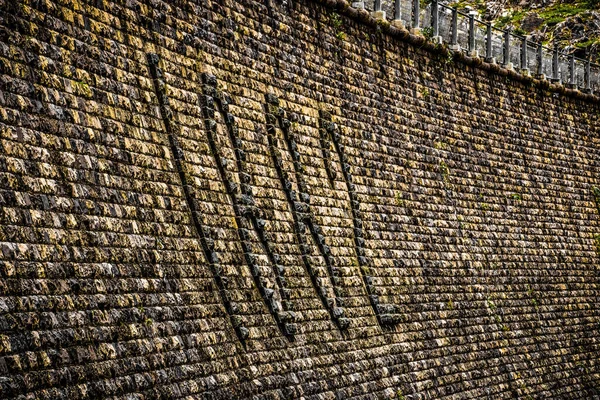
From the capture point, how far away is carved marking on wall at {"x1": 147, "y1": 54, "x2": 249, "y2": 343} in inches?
591

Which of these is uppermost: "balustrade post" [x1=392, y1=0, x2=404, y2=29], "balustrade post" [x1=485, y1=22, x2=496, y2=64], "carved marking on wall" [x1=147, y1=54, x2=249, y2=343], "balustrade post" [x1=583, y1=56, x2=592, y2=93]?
"balustrade post" [x1=583, y1=56, x2=592, y2=93]

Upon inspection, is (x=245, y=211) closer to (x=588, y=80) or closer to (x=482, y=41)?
(x=482, y=41)

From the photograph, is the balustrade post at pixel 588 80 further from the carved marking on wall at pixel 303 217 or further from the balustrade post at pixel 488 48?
the carved marking on wall at pixel 303 217

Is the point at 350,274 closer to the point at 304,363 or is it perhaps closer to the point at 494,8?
the point at 304,363

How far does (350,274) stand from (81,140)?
23.6ft

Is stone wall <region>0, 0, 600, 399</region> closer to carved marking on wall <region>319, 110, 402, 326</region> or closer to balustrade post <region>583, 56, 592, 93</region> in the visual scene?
carved marking on wall <region>319, 110, 402, 326</region>

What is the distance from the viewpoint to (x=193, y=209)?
15.0 meters

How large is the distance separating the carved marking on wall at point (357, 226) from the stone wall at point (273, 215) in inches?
1.6

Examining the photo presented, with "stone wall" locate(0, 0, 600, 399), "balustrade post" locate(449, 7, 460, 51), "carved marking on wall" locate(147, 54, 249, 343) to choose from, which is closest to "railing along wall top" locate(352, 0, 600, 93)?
"balustrade post" locate(449, 7, 460, 51)

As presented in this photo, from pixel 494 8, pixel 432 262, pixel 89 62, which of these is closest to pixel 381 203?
pixel 432 262

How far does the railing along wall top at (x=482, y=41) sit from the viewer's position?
2379 cm

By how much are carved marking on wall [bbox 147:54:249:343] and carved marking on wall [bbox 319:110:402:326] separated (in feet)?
15.9

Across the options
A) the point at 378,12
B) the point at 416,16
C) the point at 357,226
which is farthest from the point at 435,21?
the point at 357,226

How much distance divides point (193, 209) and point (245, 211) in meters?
1.47
